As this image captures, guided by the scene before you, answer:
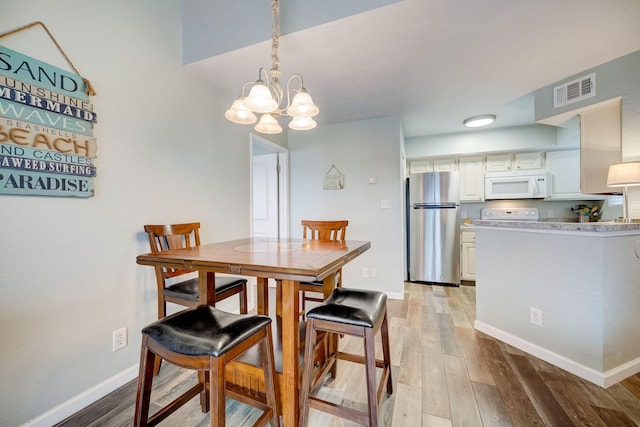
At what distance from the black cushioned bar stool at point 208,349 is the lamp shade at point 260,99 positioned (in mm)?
1071

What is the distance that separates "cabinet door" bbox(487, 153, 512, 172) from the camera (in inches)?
157

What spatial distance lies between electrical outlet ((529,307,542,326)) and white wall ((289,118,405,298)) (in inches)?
54.9

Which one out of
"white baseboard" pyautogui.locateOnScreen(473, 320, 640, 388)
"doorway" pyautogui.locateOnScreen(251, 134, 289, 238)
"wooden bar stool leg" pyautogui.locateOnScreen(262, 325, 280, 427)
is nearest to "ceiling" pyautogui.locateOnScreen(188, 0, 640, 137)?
"doorway" pyautogui.locateOnScreen(251, 134, 289, 238)

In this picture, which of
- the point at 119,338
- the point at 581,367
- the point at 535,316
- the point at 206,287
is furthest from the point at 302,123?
the point at 581,367

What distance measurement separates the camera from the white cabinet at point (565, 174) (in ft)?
12.0

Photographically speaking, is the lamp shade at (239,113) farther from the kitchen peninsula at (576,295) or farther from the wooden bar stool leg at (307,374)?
the kitchen peninsula at (576,295)

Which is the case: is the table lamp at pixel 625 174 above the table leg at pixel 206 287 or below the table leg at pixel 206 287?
above

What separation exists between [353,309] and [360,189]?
2371 mm

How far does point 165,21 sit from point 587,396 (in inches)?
149

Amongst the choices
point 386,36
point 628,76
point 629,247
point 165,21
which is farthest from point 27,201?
point 628,76

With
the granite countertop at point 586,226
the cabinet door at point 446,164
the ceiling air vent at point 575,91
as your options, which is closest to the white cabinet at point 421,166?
the cabinet door at point 446,164

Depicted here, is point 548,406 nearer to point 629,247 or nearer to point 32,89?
point 629,247

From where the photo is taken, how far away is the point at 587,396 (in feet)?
4.90

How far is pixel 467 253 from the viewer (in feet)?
12.9
